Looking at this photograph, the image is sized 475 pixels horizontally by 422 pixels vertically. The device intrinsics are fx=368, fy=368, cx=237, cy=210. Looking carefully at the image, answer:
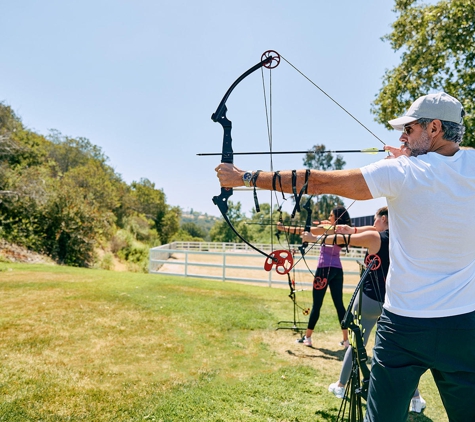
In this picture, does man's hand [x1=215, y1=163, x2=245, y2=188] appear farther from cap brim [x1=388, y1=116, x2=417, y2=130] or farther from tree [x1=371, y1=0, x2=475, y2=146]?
tree [x1=371, y1=0, x2=475, y2=146]

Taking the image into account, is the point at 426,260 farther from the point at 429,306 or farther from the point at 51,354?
the point at 51,354

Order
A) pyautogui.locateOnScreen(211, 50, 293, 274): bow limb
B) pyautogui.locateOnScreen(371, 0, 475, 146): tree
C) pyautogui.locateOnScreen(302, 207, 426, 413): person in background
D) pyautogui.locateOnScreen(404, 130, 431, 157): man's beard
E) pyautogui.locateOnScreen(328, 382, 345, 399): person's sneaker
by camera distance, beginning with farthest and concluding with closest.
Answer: pyautogui.locateOnScreen(371, 0, 475, 146): tree
pyautogui.locateOnScreen(328, 382, 345, 399): person's sneaker
pyautogui.locateOnScreen(302, 207, 426, 413): person in background
pyautogui.locateOnScreen(211, 50, 293, 274): bow limb
pyautogui.locateOnScreen(404, 130, 431, 157): man's beard

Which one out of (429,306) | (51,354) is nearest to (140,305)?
(51,354)

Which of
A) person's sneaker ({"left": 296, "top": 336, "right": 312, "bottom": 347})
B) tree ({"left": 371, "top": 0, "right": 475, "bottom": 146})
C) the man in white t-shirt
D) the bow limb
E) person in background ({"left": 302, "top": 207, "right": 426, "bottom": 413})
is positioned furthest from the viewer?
tree ({"left": 371, "top": 0, "right": 475, "bottom": 146})

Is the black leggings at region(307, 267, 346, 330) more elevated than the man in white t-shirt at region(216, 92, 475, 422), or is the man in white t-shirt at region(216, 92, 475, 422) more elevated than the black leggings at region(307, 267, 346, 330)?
the man in white t-shirt at region(216, 92, 475, 422)

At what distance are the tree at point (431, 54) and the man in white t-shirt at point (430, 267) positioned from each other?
806cm

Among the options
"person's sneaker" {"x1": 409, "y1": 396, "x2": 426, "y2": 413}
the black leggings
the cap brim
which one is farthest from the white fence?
the cap brim

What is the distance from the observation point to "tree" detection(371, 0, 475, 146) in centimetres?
891

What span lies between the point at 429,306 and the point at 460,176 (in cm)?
57

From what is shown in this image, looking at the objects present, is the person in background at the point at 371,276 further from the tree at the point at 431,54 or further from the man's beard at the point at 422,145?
the tree at the point at 431,54

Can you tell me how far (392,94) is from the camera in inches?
415

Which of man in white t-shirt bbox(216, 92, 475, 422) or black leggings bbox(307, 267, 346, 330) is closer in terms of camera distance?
man in white t-shirt bbox(216, 92, 475, 422)

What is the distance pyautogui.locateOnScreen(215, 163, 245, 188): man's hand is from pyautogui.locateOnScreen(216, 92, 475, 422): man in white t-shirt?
0.48 metres

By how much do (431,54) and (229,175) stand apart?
Result: 33.5 ft
